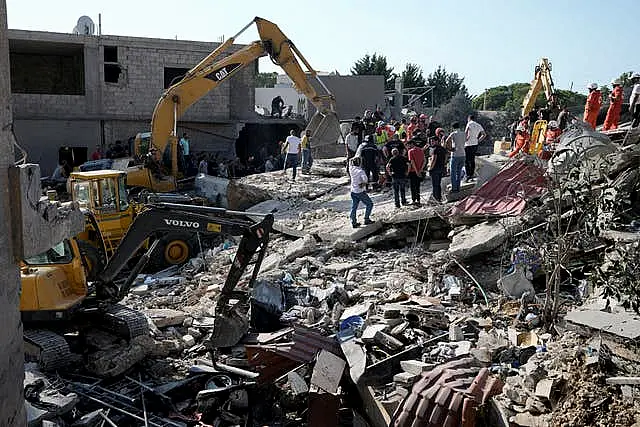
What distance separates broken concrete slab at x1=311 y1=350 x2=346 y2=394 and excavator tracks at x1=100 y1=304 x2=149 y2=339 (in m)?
2.56

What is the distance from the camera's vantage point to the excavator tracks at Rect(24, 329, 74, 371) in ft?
26.8

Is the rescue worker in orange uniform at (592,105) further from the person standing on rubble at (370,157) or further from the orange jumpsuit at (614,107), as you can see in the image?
the person standing on rubble at (370,157)

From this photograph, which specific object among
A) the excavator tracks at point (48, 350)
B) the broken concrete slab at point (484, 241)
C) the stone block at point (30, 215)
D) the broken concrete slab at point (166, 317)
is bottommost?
the broken concrete slab at point (166, 317)

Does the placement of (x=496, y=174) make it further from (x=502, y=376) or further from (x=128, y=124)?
(x=128, y=124)

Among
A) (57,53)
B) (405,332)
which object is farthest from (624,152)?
(57,53)

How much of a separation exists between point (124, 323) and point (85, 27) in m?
21.9

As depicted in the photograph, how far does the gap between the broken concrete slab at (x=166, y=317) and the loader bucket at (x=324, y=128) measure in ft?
29.3

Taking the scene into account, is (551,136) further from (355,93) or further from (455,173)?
(355,93)

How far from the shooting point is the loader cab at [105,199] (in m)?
13.7

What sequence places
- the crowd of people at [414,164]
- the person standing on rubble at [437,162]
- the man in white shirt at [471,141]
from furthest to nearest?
1. the man in white shirt at [471,141]
2. the person standing on rubble at [437,162]
3. the crowd of people at [414,164]

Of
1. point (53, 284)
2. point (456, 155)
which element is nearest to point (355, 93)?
point (456, 155)

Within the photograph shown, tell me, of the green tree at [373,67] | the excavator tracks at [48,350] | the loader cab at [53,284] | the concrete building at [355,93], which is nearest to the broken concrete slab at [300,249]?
the loader cab at [53,284]

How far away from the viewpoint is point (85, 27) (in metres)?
27.8

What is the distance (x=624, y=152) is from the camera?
10.3m
